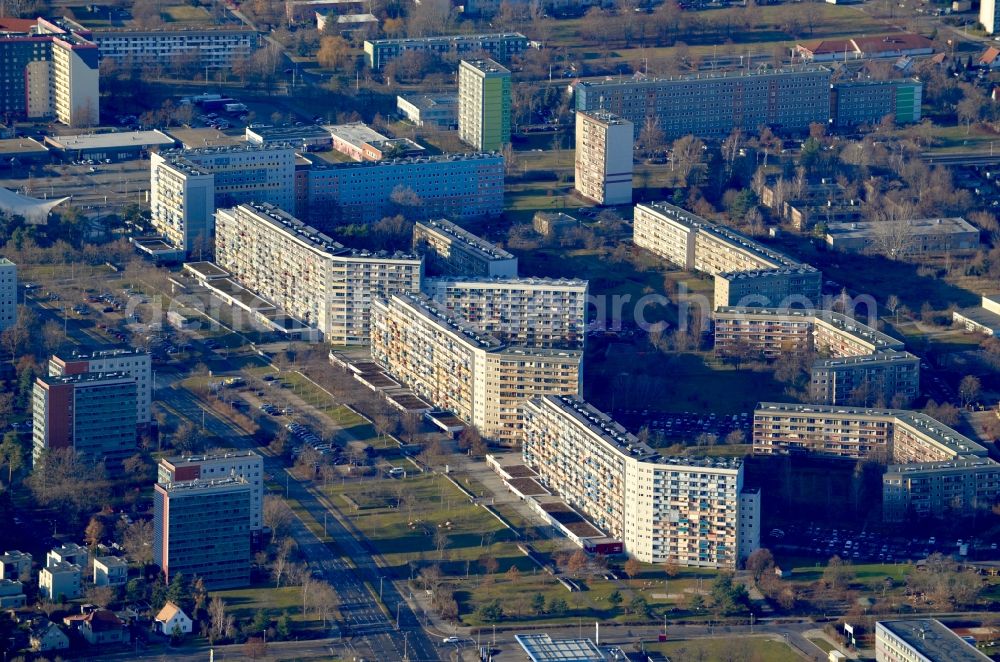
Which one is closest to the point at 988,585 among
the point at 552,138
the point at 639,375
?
the point at 639,375

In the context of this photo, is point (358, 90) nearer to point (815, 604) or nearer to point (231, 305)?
point (231, 305)

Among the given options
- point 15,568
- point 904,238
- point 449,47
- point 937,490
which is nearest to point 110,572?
point 15,568

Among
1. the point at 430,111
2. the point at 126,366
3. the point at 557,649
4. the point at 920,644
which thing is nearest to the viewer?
the point at 920,644

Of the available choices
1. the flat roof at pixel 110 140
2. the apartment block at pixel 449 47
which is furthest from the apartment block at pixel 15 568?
the apartment block at pixel 449 47

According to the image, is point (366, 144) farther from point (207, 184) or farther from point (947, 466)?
point (947, 466)

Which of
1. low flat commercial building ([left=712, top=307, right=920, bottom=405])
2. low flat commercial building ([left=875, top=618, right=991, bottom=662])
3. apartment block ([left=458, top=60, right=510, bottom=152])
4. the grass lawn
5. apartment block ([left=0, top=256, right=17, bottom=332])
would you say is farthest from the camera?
apartment block ([left=458, top=60, right=510, bottom=152])

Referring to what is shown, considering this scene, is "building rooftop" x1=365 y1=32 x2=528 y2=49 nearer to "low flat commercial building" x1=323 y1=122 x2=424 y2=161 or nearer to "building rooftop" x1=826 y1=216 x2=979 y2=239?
"low flat commercial building" x1=323 y1=122 x2=424 y2=161

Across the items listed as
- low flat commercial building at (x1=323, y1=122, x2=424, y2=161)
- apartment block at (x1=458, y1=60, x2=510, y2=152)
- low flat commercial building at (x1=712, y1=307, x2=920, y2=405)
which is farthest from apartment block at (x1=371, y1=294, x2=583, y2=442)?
apartment block at (x1=458, y1=60, x2=510, y2=152)
